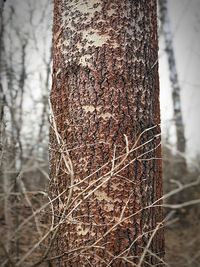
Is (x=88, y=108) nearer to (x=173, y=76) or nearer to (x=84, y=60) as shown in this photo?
(x=84, y=60)

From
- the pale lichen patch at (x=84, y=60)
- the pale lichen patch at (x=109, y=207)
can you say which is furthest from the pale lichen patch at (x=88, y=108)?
the pale lichen patch at (x=109, y=207)

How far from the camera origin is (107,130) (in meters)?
1.59

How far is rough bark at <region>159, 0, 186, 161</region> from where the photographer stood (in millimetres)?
8578

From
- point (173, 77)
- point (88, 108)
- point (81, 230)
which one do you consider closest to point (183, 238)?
point (173, 77)

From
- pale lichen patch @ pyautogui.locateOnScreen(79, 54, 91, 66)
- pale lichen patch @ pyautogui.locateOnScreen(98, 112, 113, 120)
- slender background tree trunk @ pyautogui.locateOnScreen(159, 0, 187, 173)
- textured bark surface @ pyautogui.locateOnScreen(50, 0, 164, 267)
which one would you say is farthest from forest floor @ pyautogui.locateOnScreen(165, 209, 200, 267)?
pale lichen patch @ pyautogui.locateOnScreen(79, 54, 91, 66)

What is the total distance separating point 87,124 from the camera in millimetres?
1607

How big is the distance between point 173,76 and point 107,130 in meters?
7.93

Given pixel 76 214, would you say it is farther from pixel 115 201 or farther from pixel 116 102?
pixel 116 102

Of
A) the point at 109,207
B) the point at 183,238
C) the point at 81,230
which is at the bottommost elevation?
the point at 183,238

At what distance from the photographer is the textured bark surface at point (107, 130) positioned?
1556 mm

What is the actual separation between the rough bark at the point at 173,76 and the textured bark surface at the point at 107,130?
692 cm

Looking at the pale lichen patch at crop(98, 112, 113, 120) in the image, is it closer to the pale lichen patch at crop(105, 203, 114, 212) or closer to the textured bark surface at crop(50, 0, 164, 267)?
the textured bark surface at crop(50, 0, 164, 267)

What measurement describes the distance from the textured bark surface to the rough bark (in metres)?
6.92

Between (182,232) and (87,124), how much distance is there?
5.97 m
